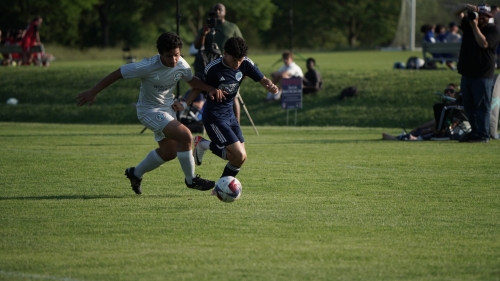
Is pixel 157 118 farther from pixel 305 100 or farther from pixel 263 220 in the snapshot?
pixel 305 100

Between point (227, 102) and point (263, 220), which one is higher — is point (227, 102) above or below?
above

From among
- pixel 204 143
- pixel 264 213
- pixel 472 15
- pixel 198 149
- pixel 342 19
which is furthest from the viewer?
pixel 342 19

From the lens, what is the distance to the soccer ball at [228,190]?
27.7ft

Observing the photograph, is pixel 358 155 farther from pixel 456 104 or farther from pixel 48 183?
pixel 48 183

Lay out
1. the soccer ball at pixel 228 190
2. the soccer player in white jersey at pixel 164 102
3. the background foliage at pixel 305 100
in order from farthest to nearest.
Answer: the background foliage at pixel 305 100 < the soccer player in white jersey at pixel 164 102 < the soccer ball at pixel 228 190

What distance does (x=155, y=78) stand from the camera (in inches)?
358

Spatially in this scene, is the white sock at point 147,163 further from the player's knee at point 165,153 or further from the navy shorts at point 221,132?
the navy shorts at point 221,132

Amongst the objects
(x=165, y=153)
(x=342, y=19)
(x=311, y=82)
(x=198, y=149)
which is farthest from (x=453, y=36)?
(x=342, y=19)

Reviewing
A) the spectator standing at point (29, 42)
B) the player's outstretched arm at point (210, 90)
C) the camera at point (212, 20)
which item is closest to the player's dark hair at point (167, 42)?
the player's outstretched arm at point (210, 90)

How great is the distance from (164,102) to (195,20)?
65777 mm

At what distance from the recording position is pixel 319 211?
8.09m

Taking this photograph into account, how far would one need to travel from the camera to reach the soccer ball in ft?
27.7

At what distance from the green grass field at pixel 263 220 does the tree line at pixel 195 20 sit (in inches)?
2136

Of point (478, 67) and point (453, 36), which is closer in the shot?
point (478, 67)
